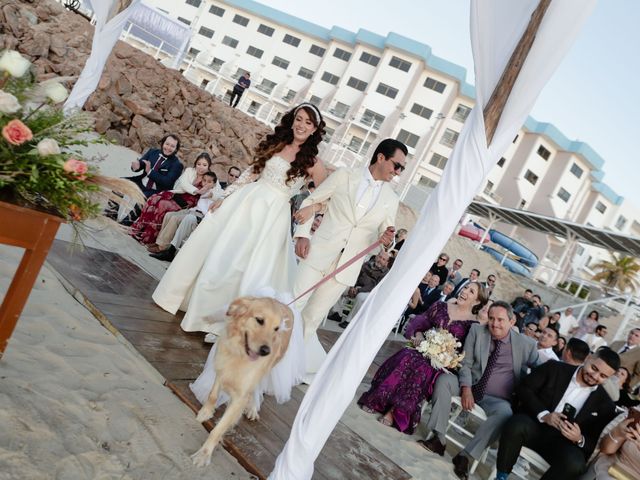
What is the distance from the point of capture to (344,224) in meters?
Result: 4.41

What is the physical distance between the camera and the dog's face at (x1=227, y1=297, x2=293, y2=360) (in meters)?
2.81

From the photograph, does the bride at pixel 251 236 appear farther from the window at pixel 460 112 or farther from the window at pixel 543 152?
the window at pixel 543 152

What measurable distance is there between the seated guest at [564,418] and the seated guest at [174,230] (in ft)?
17.0

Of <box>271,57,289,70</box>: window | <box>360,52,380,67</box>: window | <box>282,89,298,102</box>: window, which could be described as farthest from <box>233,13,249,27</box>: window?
<box>360,52,380,67</box>: window

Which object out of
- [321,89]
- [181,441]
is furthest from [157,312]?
[321,89]

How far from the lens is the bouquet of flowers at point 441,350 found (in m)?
4.93

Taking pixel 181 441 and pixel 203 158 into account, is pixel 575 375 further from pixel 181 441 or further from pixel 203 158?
pixel 203 158

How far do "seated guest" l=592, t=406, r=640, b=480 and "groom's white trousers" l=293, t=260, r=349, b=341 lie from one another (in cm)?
274

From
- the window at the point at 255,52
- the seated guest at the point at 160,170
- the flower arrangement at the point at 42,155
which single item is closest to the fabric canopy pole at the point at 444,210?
the flower arrangement at the point at 42,155

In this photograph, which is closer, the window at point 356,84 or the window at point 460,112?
the window at point 460,112

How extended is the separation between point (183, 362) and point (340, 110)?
121 ft

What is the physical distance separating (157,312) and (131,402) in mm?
1597

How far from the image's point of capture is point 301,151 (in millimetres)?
4473

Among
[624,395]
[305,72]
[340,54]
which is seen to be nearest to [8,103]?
[624,395]
